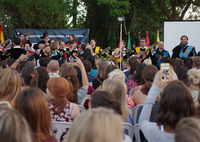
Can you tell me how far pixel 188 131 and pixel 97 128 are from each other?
41 cm

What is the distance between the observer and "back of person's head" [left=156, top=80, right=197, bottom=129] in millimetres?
1717

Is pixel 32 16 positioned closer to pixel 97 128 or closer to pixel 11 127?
pixel 11 127

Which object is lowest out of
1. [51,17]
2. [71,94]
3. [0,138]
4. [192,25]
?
[71,94]

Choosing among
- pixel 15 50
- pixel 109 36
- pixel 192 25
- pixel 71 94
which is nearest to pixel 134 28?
pixel 109 36

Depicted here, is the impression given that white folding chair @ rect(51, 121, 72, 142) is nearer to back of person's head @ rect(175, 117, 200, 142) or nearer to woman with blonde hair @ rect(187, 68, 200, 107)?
back of person's head @ rect(175, 117, 200, 142)

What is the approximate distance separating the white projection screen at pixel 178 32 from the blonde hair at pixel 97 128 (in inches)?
464

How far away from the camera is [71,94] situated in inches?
130

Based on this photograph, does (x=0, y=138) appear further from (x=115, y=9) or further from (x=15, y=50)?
(x=115, y=9)

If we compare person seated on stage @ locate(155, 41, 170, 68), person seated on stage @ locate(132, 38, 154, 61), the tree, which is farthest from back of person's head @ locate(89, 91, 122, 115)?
the tree

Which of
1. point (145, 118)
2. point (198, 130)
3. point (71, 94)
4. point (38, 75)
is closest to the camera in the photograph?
point (198, 130)

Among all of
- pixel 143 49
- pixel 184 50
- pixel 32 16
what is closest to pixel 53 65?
pixel 143 49

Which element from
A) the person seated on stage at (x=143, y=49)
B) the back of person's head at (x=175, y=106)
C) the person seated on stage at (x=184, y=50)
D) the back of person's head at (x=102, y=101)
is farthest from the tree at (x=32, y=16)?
the back of person's head at (x=175, y=106)

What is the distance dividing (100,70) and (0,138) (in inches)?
132

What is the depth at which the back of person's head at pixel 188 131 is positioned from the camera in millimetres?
1046
